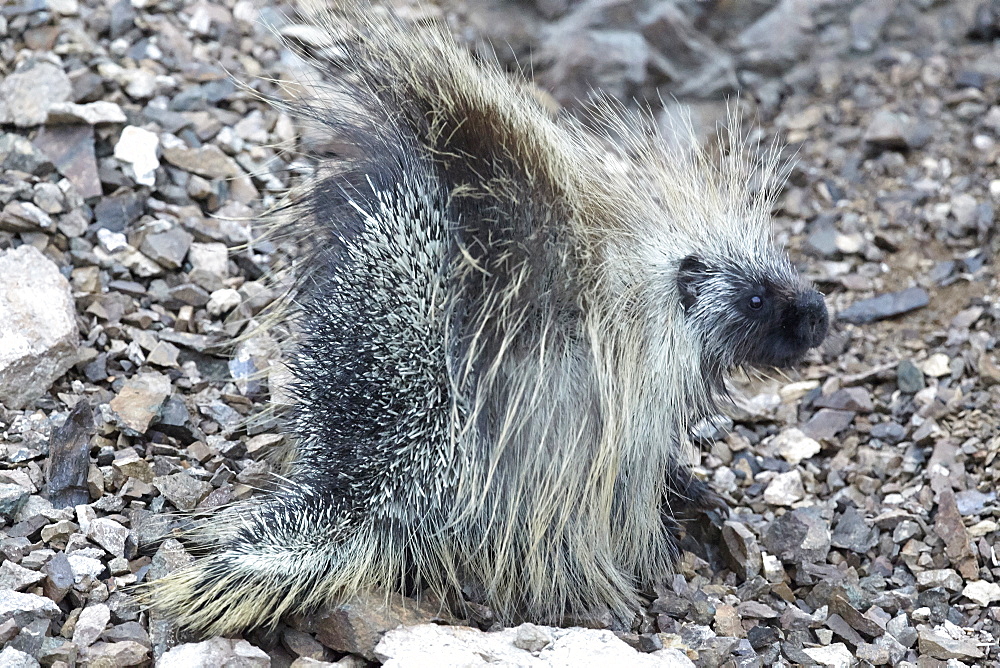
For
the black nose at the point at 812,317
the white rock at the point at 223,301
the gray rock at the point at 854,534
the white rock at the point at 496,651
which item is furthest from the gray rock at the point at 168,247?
the gray rock at the point at 854,534

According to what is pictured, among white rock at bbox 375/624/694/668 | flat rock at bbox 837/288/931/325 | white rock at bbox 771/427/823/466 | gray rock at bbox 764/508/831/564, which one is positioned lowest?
white rock at bbox 375/624/694/668

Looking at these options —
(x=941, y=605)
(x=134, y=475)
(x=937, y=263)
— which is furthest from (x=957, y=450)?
(x=134, y=475)

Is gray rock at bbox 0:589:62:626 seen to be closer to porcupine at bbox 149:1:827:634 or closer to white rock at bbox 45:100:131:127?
porcupine at bbox 149:1:827:634

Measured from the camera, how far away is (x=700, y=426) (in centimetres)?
395

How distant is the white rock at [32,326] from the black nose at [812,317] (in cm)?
237

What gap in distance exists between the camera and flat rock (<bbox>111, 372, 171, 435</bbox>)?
11.0ft

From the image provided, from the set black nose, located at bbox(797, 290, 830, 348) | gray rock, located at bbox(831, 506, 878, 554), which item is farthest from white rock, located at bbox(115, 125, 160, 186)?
gray rock, located at bbox(831, 506, 878, 554)

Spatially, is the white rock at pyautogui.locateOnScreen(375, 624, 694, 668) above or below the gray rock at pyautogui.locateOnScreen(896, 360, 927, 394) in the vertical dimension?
below

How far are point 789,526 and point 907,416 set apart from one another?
3.18ft

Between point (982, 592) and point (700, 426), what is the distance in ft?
3.60

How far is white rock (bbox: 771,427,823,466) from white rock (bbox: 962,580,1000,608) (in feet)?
2.66

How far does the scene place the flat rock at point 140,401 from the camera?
3344 mm

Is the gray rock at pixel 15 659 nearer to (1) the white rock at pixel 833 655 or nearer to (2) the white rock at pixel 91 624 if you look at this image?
(2) the white rock at pixel 91 624

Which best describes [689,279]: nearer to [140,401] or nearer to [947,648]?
[947,648]
